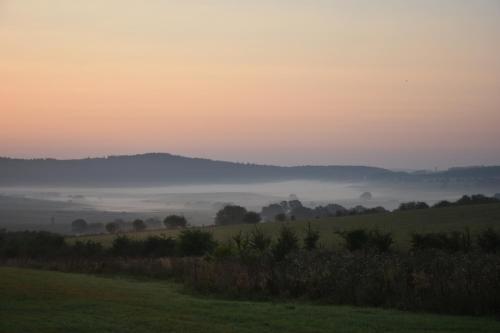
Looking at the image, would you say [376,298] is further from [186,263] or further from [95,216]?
[95,216]

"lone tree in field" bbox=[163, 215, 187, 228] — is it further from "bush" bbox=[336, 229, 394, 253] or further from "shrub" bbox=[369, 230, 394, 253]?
"shrub" bbox=[369, 230, 394, 253]

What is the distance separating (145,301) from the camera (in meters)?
14.9

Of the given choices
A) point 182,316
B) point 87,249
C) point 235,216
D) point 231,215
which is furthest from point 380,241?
point 231,215

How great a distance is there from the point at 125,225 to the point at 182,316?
89233 millimetres

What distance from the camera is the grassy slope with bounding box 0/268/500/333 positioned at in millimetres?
11320

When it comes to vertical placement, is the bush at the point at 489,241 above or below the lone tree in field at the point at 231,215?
above

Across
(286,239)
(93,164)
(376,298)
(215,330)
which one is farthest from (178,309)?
(93,164)

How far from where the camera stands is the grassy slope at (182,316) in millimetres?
11320

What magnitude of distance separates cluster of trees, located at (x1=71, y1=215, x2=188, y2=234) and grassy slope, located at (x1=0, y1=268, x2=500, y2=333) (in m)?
75.2

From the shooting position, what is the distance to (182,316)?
1270cm

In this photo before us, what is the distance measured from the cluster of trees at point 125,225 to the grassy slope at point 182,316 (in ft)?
247

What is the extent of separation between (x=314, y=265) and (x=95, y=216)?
374 ft

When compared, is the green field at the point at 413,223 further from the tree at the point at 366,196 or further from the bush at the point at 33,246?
the tree at the point at 366,196

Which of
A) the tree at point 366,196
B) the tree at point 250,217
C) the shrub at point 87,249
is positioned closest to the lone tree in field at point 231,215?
the tree at point 250,217
